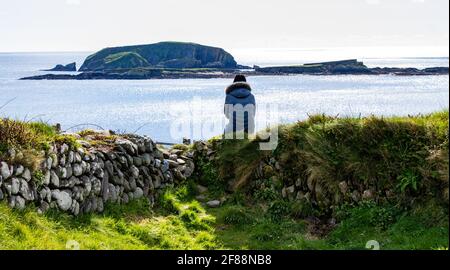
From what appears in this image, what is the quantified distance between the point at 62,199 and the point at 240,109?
21.3ft

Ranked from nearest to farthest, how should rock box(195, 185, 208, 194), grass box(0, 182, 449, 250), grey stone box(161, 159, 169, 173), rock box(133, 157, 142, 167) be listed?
grass box(0, 182, 449, 250) → rock box(133, 157, 142, 167) → grey stone box(161, 159, 169, 173) → rock box(195, 185, 208, 194)

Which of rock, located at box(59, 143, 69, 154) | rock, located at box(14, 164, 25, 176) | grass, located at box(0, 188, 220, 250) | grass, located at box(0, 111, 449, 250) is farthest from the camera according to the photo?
rock, located at box(59, 143, 69, 154)

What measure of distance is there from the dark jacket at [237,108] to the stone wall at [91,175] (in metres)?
1.83

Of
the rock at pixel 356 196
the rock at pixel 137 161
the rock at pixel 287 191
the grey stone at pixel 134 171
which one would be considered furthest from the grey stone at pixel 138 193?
the rock at pixel 356 196

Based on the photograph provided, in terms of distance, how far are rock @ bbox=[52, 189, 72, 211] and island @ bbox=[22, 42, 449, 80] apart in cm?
11303

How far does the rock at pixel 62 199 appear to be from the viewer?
388 inches

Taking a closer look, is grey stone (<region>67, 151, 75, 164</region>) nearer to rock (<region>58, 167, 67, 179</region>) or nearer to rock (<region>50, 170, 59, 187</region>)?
rock (<region>58, 167, 67, 179</region>)

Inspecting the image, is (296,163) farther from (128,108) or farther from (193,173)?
(128,108)

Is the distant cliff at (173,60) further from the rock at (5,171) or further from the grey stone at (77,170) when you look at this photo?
the rock at (5,171)

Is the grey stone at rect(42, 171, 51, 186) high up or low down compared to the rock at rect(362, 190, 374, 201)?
up

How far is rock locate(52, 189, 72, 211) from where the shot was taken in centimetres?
984

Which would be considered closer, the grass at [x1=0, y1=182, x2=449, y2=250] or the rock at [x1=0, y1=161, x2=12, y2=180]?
the grass at [x1=0, y1=182, x2=449, y2=250]

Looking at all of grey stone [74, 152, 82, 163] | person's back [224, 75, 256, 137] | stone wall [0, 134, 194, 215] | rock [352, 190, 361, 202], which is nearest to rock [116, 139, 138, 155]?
stone wall [0, 134, 194, 215]
